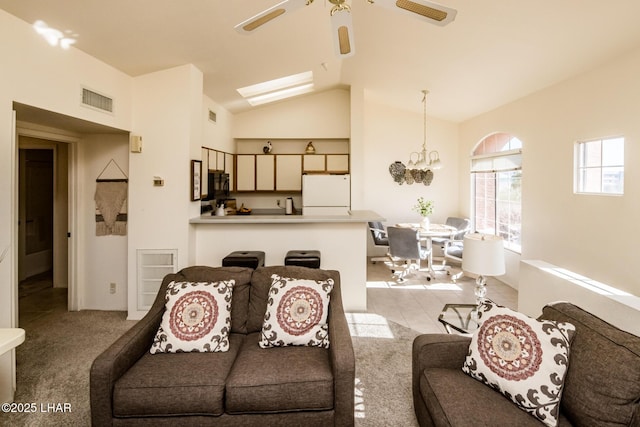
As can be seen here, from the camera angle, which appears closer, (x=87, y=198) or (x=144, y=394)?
(x=144, y=394)

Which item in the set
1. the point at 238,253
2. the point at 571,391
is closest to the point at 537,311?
the point at 571,391

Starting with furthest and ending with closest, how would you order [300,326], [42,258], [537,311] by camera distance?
[42,258] → [537,311] → [300,326]

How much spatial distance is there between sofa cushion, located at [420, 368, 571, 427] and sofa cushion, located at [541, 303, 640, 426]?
0.44 ft

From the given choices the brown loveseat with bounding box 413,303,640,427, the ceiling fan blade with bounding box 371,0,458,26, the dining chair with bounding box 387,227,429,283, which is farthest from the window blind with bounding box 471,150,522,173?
the ceiling fan blade with bounding box 371,0,458,26

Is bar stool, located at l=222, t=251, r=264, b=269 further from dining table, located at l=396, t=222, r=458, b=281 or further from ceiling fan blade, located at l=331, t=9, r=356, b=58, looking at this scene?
dining table, located at l=396, t=222, r=458, b=281

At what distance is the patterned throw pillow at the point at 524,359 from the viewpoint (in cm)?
151

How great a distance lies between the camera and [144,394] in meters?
1.79

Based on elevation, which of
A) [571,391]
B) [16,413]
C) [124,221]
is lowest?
[16,413]

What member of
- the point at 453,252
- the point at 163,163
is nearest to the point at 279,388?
the point at 163,163

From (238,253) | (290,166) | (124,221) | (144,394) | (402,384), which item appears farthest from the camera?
(290,166)

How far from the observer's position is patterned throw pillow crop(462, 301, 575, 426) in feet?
4.96

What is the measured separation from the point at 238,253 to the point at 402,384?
212 centimetres

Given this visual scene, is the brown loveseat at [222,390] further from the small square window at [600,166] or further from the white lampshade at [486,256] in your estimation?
the small square window at [600,166]

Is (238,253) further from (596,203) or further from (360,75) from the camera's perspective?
(596,203)
